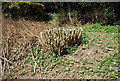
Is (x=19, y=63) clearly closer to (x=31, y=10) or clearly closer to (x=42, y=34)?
(x=42, y=34)

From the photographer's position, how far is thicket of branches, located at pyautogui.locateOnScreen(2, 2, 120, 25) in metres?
8.71

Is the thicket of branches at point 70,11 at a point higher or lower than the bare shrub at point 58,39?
higher

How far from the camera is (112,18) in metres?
8.86

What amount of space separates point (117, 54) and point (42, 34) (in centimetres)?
254

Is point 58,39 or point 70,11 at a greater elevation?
point 70,11

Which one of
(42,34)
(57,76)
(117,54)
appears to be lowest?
(57,76)

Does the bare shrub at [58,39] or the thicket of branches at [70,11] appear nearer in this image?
the bare shrub at [58,39]

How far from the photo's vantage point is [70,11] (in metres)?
10.5

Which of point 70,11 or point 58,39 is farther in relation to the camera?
point 70,11

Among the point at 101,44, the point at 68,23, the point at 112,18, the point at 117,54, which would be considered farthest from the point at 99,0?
the point at 117,54

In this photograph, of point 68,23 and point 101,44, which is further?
point 68,23

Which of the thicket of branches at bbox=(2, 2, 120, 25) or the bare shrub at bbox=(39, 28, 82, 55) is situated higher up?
the thicket of branches at bbox=(2, 2, 120, 25)

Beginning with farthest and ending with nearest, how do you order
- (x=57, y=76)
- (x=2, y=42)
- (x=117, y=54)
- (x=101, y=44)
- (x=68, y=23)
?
1. (x=68, y=23)
2. (x=2, y=42)
3. (x=101, y=44)
4. (x=117, y=54)
5. (x=57, y=76)

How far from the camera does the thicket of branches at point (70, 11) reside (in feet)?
28.6
